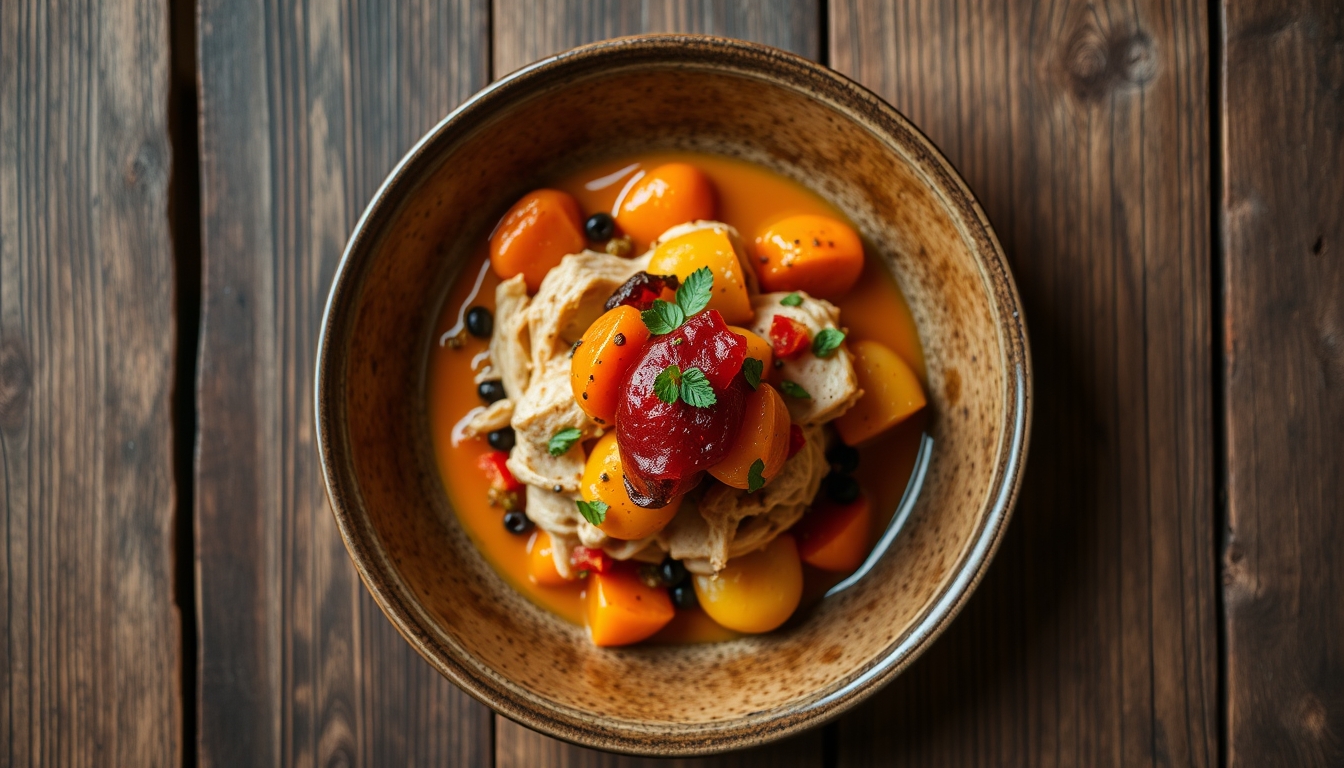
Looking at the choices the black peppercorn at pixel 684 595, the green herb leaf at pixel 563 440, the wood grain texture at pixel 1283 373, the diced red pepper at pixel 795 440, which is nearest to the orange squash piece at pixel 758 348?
the diced red pepper at pixel 795 440

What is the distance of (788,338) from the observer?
170 cm

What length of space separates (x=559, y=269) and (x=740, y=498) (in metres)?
0.59

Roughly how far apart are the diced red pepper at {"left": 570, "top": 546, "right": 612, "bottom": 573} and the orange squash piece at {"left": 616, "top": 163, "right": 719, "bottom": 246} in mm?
654

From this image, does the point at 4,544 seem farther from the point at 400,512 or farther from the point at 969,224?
the point at 969,224

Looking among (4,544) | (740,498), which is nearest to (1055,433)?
(740,498)

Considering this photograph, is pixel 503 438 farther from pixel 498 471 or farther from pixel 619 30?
pixel 619 30

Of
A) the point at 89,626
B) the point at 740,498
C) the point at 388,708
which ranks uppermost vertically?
the point at 740,498

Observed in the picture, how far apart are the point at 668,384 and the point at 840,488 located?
60 centimetres

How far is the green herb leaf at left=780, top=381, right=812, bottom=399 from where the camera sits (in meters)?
1.69

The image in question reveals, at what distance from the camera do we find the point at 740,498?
1.69 meters

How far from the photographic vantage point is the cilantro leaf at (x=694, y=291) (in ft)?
4.99

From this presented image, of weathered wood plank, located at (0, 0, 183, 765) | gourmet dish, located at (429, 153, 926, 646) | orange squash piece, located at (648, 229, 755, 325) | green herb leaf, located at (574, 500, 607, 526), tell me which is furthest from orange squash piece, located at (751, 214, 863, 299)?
weathered wood plank, located at (0, 0, 183, 765)

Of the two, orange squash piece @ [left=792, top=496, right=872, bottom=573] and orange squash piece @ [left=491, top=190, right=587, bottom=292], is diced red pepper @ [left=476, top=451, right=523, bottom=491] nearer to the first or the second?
orange squash piece @ [left=491, top=190, right=587, bottom=292]

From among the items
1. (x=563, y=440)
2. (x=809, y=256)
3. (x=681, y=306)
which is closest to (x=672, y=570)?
(x=563, y=440)
